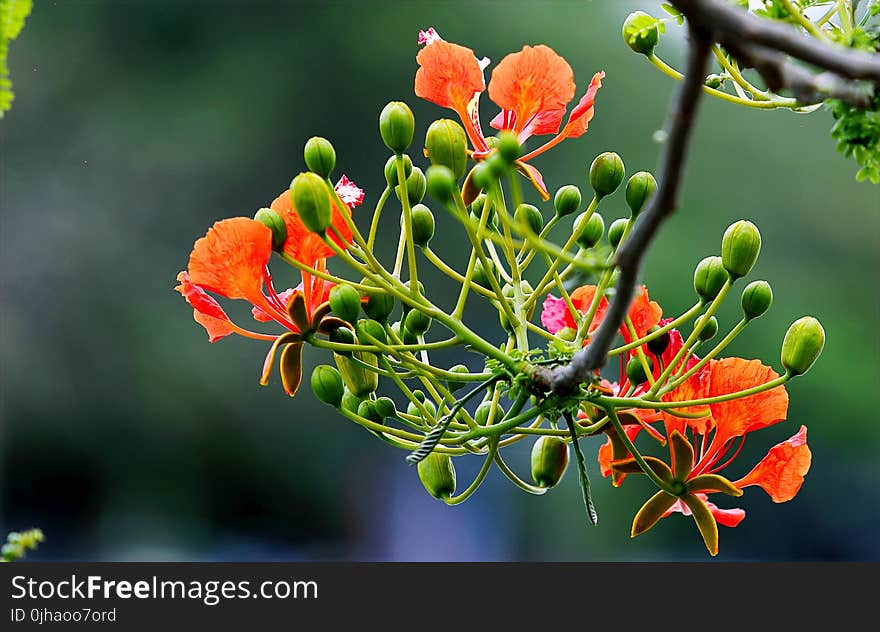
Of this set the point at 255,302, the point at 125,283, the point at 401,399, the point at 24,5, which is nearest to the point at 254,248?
the point at 255,302

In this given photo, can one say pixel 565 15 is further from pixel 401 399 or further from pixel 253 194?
pixel 401 399

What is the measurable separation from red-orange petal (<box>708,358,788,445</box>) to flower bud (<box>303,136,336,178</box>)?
0.59ft

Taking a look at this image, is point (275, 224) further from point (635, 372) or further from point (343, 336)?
point (635, 372)

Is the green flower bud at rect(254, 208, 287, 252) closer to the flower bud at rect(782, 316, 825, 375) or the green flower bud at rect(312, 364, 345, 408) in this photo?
the green flower bud at rect(312, 364, 345, 408)

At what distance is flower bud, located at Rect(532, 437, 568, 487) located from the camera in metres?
0.43

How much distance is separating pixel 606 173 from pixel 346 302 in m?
0.13

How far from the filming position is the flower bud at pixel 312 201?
353 mm

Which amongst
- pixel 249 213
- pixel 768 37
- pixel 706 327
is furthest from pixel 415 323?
pixel 249 213

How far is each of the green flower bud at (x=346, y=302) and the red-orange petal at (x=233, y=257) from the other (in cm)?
3

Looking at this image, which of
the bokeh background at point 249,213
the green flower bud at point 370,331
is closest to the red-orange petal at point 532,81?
the green flower bud at point 370,331

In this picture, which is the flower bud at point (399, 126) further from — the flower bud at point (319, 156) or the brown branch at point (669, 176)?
the brown branch at point (669, 176)

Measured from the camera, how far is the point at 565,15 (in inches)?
187

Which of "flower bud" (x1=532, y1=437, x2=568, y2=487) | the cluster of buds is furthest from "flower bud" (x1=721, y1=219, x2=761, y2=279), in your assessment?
"flower bud" (x1=532, y1=437, x2=568, y2=487)

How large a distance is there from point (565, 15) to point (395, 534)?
8.53ft
